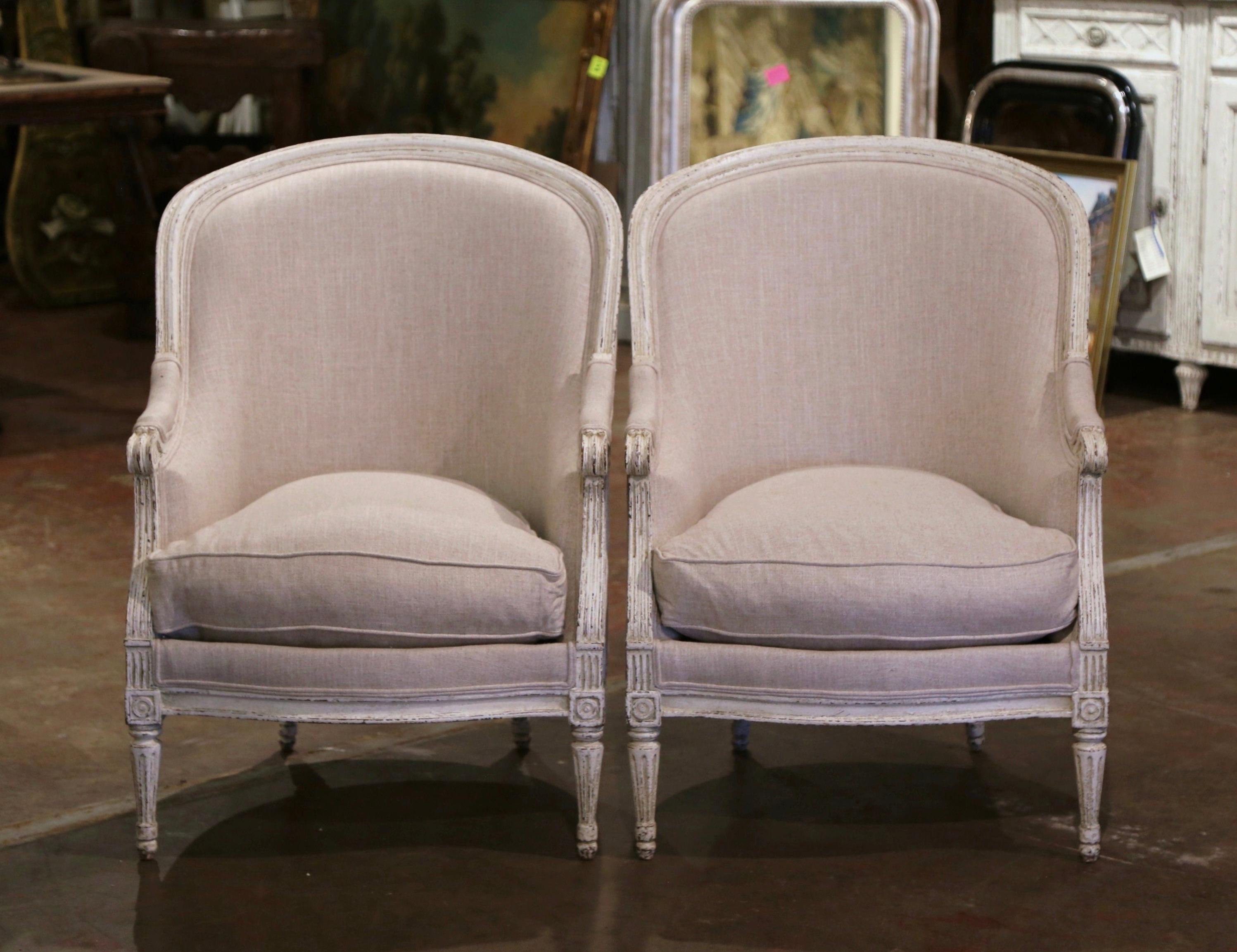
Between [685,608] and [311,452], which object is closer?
[685,608]

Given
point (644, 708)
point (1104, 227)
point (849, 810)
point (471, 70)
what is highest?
point (471, 70)

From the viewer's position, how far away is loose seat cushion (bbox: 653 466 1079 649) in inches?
95.3

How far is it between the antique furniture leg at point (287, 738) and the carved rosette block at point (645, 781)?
66 centimetres

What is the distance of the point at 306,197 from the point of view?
2820 millimetres

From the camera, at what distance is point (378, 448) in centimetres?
289

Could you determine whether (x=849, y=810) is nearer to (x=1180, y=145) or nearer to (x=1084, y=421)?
(x=1084, y=421)

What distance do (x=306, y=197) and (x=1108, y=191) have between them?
2.93 m

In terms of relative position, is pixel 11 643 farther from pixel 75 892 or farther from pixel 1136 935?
pixel 1136 935

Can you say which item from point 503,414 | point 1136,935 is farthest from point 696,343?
point 1136,935

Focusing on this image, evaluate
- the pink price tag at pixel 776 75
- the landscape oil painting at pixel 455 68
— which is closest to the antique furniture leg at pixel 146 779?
the pink price tag at pixel 776 75

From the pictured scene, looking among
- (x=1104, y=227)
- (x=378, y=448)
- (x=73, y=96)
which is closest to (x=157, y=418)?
(x=378, y=448)

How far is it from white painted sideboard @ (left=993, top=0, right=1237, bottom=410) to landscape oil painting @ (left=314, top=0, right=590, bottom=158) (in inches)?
65.9

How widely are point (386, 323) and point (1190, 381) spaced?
3.09 m

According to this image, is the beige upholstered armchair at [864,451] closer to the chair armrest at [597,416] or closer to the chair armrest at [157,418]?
the chair armrest at [597,416]
